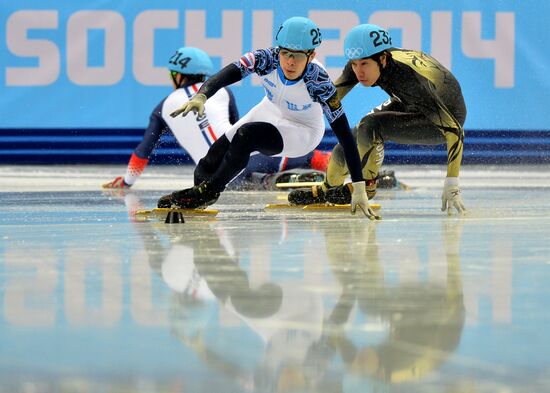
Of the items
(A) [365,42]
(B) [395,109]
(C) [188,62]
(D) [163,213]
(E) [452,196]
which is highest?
(A) [365,42]

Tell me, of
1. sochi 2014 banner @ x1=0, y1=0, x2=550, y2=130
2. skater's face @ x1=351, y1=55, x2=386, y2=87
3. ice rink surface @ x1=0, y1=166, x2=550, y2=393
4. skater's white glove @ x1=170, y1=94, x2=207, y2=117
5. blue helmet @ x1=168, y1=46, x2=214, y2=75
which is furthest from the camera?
sochi 2014 banner @ x1=0, y1=0, x2=550, y2=130

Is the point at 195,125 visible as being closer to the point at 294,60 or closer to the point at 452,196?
the point at 294,60

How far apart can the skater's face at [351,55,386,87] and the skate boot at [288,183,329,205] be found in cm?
99

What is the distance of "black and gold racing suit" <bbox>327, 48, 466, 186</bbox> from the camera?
6898 millimetres

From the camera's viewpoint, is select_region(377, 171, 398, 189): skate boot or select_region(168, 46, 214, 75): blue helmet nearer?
select_region(168, 46, 214, 75): blue helmet

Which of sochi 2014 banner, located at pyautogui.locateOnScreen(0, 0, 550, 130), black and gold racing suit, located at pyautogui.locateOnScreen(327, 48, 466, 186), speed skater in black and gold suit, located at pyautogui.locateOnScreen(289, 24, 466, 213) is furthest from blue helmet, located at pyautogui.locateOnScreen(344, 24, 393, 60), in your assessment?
sochi 2014 banner, located at pyautogui.locateOnScreen(0, 0, 550, 130)

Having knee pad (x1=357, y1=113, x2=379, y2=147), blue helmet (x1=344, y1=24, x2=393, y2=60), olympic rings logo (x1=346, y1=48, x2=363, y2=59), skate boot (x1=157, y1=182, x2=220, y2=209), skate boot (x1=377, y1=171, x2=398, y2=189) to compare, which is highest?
blue helmet (x1=344, y1=24, x2=393, y2=60)

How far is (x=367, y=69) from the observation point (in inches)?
269

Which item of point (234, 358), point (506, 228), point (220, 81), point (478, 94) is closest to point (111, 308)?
point (234, 358)

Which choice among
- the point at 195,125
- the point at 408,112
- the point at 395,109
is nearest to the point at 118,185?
the point at 195,125

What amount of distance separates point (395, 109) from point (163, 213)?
74.9 inches

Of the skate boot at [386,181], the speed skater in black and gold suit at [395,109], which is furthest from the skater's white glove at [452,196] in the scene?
the skate boot at [386,181]

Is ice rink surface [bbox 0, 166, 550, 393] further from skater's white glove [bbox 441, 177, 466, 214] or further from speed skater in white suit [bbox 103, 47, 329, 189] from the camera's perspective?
speed skater in white suit [bbox 103, 47, 329, 189]

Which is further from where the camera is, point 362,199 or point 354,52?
point 354,52
